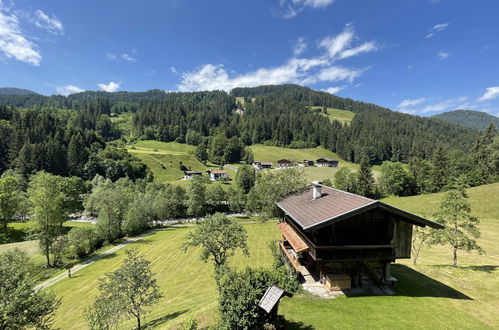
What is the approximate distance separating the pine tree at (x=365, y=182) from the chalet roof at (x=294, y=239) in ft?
222

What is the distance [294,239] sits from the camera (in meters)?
20.7

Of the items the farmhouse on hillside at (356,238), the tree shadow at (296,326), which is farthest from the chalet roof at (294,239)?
the tree shadow at (296,326)

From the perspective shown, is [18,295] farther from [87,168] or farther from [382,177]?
[87,168]

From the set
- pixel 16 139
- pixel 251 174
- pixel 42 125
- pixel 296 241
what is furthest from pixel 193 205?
pixel 42 125

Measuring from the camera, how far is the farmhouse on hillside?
15812 millimetres

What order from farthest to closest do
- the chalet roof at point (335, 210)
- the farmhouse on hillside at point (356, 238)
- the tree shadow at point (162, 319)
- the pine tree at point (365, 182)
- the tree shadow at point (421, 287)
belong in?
the pine tree at point (365, 182), the tree shadow at point (162, 319), the tree shadow at point (421, 287), the farmhouse on hillside at point (356, 238), the chalet roof at point (335, 210)

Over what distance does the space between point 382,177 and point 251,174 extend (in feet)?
162

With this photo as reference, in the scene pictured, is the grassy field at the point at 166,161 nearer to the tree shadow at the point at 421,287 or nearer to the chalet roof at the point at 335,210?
the chalet roof at the point at 335,210

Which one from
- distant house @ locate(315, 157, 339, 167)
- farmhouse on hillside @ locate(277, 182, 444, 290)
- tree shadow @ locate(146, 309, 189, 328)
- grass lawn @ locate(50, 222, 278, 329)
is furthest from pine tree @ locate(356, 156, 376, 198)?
tree shadow @ locate(146, 309, 189, 328)

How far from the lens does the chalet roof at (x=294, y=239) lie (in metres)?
18.3

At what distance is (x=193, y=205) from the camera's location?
253 ft

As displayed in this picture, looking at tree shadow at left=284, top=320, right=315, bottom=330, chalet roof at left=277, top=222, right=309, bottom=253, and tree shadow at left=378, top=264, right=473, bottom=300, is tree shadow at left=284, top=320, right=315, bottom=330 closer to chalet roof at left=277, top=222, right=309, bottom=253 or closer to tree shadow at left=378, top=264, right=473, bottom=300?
chalet roof at left=277, top=222, right=309, bottom=253

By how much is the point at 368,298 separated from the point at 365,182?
75.9 meters

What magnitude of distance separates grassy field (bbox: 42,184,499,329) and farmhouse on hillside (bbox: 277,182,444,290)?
1.93 meters
